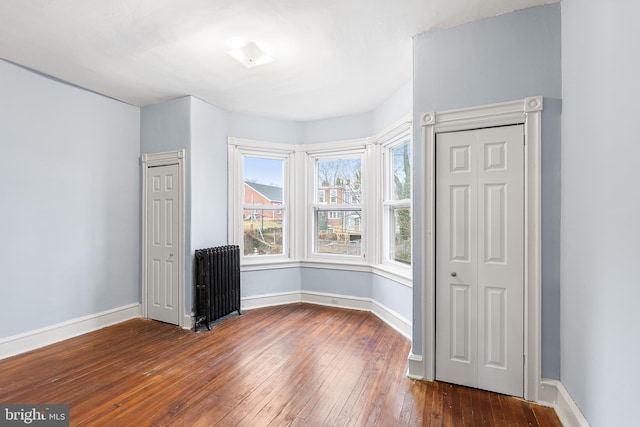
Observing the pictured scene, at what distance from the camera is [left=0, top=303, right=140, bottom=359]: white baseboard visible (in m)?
2.91

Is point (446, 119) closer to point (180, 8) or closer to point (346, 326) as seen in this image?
point (180, 8)

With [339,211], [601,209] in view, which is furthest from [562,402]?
[339,211]

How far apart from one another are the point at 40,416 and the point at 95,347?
3.66 feet

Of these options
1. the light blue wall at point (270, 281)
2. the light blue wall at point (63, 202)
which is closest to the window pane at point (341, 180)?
the light blue wall at point (270, 281)

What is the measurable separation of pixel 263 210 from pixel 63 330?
2644 mm

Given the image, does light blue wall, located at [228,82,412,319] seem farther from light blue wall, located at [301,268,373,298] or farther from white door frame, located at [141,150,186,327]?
white door frame, located at [141,150,186,327]

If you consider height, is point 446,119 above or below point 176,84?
below

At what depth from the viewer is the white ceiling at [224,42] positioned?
84.1 inches

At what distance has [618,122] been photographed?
1.43m

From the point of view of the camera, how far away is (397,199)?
12.8ft

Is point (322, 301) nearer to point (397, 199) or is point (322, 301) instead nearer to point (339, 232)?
point (339, 232)

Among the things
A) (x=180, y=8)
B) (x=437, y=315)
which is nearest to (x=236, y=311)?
(x=437, y=315)

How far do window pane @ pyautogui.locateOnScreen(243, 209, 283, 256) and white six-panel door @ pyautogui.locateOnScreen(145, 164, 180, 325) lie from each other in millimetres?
986

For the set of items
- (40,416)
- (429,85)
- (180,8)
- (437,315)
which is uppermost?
(180,8)
